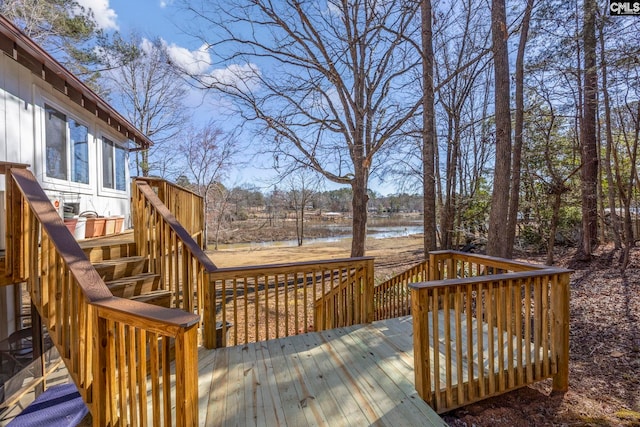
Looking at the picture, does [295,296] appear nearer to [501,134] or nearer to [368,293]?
[368,293]

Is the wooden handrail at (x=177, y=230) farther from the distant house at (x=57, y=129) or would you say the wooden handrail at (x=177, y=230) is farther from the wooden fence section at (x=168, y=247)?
the distant house at (x=57, y=129)

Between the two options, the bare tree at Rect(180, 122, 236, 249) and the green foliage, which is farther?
the bare tree at Rect(180, 122, 236, 249)

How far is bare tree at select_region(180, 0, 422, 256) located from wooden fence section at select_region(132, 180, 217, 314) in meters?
4.72

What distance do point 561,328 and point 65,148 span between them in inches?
288

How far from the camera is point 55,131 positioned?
475 cm

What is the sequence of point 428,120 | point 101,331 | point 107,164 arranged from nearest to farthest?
point 101,331 → point 107,164 → point 428,120

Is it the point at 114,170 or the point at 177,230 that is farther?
the point at 114,170

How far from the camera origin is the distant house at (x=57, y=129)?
12.1 feet

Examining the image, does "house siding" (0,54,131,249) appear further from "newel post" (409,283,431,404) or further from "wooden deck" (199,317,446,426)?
"newel post" (409,283,431,404)

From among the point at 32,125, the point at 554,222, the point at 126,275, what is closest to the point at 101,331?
the point at 126,275

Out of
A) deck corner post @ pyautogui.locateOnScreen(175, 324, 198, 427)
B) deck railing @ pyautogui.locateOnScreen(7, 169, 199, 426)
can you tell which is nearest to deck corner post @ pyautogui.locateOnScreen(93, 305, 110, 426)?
deck railing @ pyautogui.locateOnScreen(7, 169, 199, 426)

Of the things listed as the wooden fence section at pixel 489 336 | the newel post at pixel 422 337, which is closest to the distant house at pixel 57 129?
the newel post at pixel 422 337

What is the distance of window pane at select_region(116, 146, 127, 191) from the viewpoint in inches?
280

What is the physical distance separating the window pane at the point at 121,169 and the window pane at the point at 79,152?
1492 millimetres
